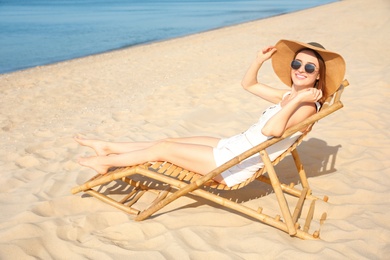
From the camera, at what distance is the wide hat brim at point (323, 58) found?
302 centimetres

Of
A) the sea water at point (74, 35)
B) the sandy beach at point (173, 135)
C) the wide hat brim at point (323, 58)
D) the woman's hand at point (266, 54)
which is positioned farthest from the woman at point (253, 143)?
the sea water at point (74, 35)

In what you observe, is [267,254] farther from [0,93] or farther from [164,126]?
[0,93]

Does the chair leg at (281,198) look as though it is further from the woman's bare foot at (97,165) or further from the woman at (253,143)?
the woman's bare foot at (97,165)

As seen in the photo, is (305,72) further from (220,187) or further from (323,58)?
(220,187)

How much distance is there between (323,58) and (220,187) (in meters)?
1.17

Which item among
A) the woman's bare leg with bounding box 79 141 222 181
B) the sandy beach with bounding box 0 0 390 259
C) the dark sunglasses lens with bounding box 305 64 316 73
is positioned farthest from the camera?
the woman's bare leg with bounding box 79 141 222 181

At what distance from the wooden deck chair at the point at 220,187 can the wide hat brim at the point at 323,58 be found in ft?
0.34

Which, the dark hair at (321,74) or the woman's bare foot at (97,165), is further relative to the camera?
the woman's bare foot at (97,165)

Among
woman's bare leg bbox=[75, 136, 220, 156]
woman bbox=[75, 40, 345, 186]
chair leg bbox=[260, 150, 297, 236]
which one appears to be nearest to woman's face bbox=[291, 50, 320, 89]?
woman bbox=[75, 40, 345, 186]

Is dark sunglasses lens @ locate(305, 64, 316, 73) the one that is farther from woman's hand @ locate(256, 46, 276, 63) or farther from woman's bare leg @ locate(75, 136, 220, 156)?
woman's bare leg @ locate(75, 136, 220, 156)

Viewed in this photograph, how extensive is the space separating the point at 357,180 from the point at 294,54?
124 centimetres

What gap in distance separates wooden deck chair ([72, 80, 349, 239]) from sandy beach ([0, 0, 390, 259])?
97mm

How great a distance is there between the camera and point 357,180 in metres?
3.69

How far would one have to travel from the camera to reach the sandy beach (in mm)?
2760
